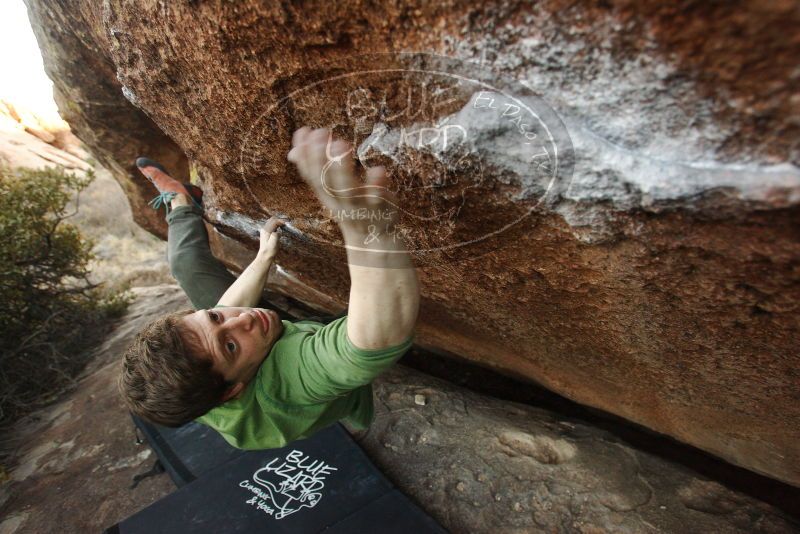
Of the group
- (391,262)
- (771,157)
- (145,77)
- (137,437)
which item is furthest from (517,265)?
(137,437)

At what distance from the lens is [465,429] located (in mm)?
2119

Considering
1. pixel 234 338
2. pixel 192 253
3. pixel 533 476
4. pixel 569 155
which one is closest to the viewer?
pixel 569 155

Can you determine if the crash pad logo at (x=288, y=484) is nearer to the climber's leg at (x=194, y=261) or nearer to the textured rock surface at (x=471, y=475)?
the textured rock surface at (x=471, y=475)

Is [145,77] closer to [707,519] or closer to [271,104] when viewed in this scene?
[271,104]

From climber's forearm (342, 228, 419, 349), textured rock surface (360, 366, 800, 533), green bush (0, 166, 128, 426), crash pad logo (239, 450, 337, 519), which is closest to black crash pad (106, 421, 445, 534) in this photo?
crash pad logo (239, 450, 337, 519)

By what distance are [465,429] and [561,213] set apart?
1.43 m

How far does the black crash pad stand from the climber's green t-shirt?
540 millimetres

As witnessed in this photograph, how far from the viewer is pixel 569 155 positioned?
2.79 ft

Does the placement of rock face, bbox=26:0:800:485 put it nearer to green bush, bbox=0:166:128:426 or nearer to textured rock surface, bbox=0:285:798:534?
textured rock surface, bbox=0:285:798:534

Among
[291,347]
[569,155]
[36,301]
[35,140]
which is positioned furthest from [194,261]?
[35,140]

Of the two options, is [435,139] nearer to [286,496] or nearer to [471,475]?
[471,475]

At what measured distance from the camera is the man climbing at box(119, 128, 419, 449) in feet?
2.98

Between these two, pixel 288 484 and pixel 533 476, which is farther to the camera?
pixel 288 484

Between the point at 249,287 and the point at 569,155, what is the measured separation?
138cm
